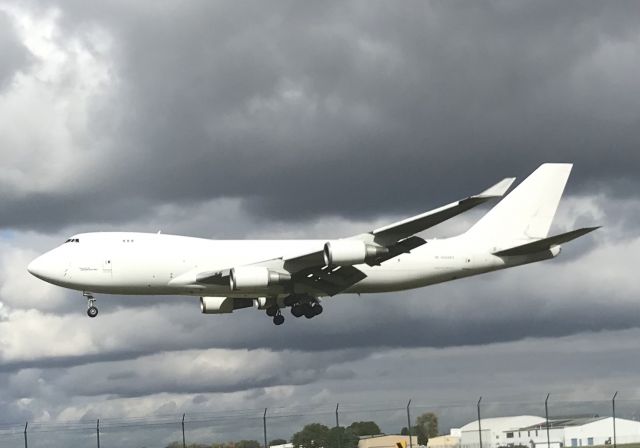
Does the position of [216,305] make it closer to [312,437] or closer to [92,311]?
[92,311]

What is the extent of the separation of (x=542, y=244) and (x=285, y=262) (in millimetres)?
16398

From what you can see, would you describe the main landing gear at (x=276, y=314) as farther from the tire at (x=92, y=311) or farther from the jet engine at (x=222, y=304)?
the tire at (x=92, y=311)

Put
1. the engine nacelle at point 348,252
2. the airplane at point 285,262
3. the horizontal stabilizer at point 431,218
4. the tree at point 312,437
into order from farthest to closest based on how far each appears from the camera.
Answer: the airplane at point 285,262
the engine nacelle at point 348,252
the horizontal stabilizer at point 431,218
the tree at point 312,437

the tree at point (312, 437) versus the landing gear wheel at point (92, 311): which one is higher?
the landing gear wheel at point (92, 311)

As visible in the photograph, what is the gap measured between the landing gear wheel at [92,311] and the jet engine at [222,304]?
938cm

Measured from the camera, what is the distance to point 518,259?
62.5 meters

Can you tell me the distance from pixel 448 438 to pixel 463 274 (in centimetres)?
2074

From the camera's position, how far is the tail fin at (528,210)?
2562 inches

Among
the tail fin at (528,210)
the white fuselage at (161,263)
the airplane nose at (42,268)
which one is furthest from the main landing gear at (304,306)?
the airplane nose at (42,268)

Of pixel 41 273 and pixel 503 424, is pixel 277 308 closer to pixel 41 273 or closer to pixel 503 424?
pixel 41 273

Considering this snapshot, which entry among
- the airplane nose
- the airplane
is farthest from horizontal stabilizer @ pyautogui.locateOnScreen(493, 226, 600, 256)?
the airplane nose

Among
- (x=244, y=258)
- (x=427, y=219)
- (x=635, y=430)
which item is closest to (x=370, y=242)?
(x=427, y=219)

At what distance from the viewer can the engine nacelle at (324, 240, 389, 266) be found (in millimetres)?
53875

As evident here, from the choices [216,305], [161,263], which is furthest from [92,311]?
[216,305]
